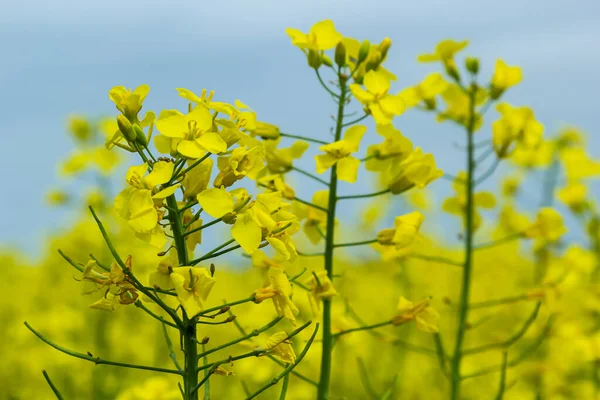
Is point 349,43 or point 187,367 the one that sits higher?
point 349,43

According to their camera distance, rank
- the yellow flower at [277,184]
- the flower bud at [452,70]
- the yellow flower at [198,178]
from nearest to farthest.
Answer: the yellow flower at [198,178] < the yellow flower at [277,184] < the flower bud at [452,70]

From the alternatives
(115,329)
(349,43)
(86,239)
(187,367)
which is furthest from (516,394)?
(187,367)

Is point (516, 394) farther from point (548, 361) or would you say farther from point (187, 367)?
point (187, 367)

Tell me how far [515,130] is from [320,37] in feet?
3.28

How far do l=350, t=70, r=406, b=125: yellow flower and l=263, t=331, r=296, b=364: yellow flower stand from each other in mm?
696

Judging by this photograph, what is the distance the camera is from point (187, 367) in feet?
5.16

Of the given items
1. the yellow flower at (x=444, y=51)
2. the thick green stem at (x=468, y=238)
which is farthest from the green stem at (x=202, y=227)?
the yellow flower at (x=444, y=51)

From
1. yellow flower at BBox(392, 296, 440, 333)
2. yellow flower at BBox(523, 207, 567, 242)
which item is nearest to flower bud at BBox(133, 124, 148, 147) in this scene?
yellow flower at BBox(392, 296, 440, 333)

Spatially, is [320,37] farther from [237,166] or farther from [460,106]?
[460,106]

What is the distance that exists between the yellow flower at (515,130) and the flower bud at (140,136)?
1594 millimetres

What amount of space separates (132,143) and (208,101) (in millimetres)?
182

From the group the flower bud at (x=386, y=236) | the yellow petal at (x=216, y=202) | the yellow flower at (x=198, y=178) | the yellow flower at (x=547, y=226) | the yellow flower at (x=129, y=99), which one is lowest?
the yellow flower at (x=547, y=226)

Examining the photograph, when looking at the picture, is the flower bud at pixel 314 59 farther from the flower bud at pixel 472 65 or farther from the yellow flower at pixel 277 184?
the flower bud at pixel 472 65

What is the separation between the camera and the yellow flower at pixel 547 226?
279cm
